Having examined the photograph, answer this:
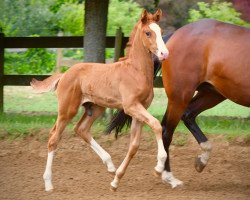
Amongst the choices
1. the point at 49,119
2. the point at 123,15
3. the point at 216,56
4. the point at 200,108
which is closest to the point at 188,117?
the point at 200,108

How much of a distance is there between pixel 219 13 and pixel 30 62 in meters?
6.09

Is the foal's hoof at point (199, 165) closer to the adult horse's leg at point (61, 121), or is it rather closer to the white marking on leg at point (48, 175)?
the adult horse's leg at point (61, 121)

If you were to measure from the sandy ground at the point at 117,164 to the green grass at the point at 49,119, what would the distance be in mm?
282

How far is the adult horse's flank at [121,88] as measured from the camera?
5.82 m

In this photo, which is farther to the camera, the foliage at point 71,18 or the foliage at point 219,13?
the foliage at point 71,18

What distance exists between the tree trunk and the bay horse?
281cm

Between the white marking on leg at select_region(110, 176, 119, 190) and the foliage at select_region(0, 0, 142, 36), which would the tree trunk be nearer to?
the white marking on leg at select_region(110, 176, 119, 190)

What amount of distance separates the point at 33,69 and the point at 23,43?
7361 mm

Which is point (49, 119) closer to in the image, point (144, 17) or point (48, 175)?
point (48, 175)

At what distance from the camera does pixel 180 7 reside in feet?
65.8

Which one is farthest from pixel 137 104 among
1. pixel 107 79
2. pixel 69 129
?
pixel 69 129

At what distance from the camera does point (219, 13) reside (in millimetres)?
19125

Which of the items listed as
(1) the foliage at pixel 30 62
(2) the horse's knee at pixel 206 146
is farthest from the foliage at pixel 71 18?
(2) the horse's knee at pixel 206 146

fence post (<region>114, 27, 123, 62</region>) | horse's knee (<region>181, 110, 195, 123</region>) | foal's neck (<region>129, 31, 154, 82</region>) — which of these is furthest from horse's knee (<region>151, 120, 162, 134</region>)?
fence post (<region>114, 27, 123, 62</region>)
